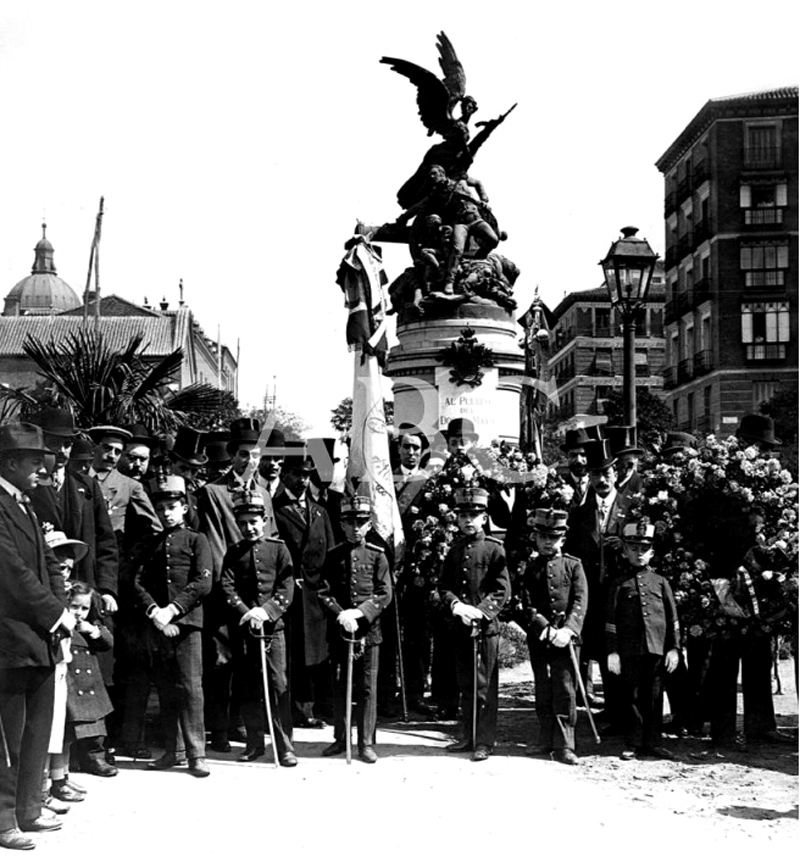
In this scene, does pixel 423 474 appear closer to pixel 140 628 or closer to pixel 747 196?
pixel 140 628

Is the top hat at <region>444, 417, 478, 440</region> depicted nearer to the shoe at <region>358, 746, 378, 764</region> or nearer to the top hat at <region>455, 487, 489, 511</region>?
the top hat at <region>455, 487, 489, 511</region>

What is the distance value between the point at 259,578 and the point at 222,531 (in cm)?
117

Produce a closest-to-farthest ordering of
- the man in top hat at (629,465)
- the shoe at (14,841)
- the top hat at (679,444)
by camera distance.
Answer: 1. the shoe at (14,841)
2. the top hat at (679,444)
3. the man in top hat at (629,465)

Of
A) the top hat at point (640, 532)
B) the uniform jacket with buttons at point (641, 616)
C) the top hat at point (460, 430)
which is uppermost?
the top hat at point (460, 430)

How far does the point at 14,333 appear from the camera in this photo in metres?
24.2

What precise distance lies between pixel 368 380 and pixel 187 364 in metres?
47.8

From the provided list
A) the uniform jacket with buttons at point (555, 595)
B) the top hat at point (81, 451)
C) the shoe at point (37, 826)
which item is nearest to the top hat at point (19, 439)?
the shoe at point (37, 826)

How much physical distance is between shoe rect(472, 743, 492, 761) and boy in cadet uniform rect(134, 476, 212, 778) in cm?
189

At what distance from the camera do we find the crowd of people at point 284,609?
6383mm

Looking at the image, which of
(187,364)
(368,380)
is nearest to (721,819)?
(368,380)

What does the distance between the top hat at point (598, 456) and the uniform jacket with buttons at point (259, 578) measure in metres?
2.97

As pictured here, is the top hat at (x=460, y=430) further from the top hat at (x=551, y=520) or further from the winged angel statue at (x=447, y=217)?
the winged angel statue at (x=447, y=217)

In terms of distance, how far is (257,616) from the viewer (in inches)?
320

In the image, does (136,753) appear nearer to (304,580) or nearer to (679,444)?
Answer: (304,580)
